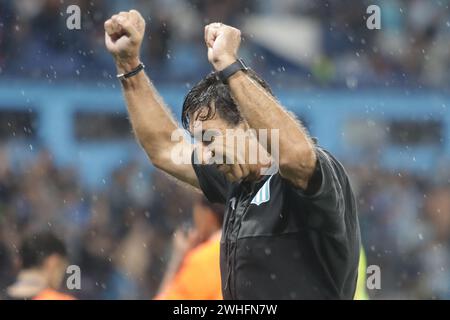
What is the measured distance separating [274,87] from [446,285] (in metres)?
2.63

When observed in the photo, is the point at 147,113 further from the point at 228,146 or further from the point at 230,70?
the point at 230,70

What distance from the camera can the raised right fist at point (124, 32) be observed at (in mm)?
4090

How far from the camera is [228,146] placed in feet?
12.9

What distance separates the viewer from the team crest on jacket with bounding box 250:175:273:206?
3844 mm

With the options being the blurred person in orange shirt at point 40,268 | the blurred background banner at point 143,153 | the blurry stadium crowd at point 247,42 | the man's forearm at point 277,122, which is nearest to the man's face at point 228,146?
the man's forearm at point 277,122

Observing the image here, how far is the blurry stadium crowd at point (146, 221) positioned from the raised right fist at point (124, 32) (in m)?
5.83

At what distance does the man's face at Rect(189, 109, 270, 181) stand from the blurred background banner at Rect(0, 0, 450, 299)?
19.0 ft

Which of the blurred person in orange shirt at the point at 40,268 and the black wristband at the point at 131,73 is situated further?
the blurred person in orange shirt at the point at 40,268

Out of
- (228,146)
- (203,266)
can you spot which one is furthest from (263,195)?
(203,266)

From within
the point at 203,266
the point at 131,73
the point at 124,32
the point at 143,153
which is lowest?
the point at 203,266

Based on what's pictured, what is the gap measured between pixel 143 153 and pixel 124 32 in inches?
273

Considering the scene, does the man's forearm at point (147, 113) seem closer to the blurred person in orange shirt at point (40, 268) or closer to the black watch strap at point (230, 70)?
the black watch strap at point (230, 70)

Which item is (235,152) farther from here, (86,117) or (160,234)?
(86,117)

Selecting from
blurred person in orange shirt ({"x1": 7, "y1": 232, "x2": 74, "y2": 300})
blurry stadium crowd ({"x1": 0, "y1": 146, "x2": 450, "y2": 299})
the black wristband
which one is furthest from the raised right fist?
blurry stadium crowd ({"x1": 0, "y1": 146, "x2": 450, "y2": 299})
